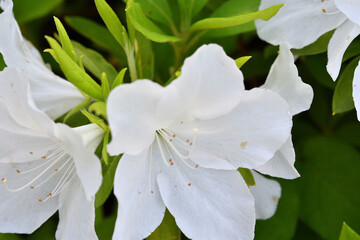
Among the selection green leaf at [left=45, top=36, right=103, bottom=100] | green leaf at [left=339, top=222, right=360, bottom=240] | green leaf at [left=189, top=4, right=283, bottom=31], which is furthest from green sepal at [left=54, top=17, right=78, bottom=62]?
green leaf at [left=339, top=222, right=360, bottom=240]

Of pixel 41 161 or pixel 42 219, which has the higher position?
pixel 41 161

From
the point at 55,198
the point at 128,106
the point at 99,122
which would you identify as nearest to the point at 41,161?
the point at 55,198

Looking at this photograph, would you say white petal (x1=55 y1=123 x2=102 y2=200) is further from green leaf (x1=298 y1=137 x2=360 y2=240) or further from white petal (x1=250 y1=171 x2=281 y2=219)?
green leaf (x1=298 y1=137 x2=360 y2=240)

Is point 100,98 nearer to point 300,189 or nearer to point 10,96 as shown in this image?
point 10,96

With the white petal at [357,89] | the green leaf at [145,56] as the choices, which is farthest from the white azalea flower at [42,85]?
the white petal at [357,89]

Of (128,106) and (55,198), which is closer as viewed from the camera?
(128,106)

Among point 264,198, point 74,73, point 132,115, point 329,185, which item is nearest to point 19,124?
point 74,73
